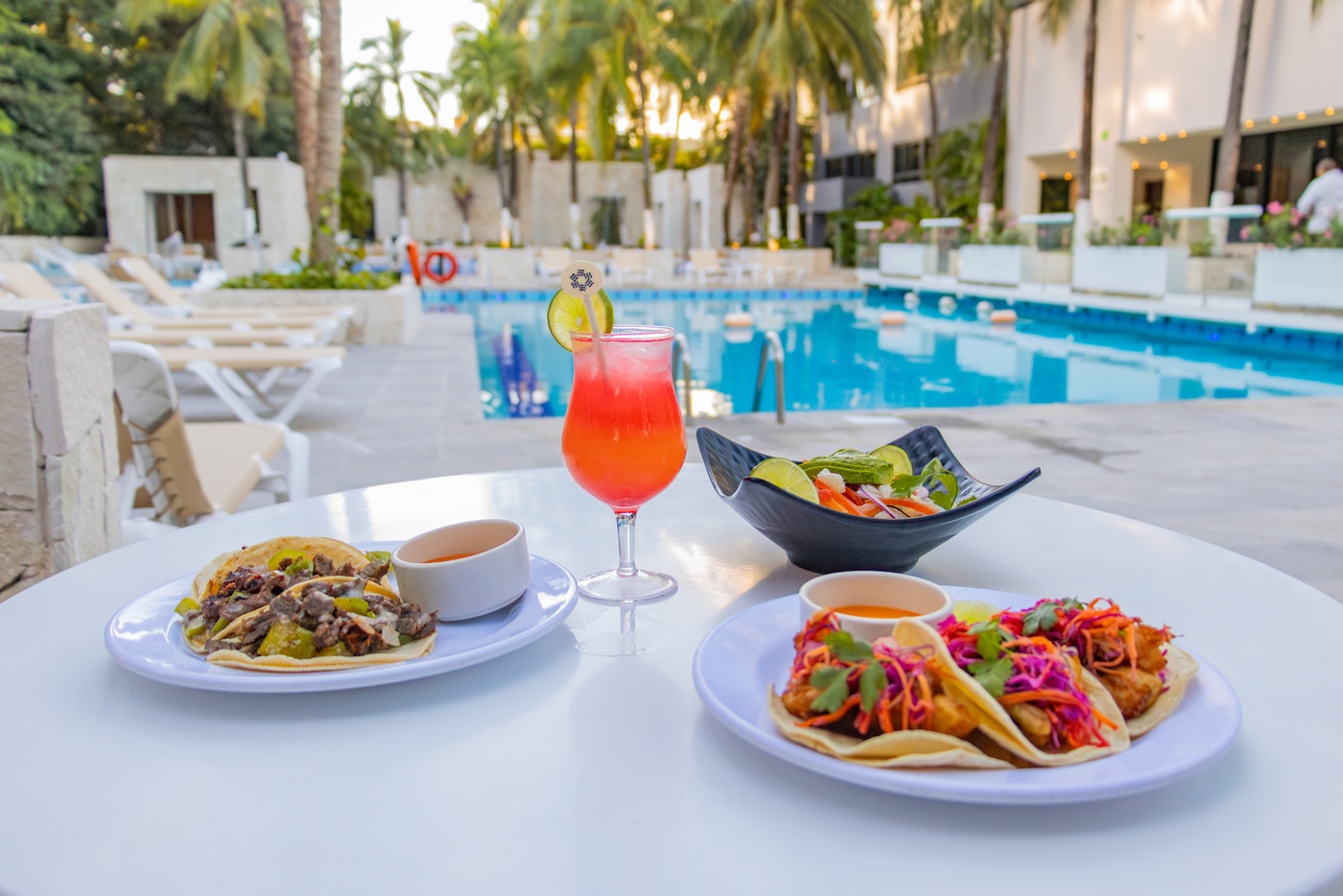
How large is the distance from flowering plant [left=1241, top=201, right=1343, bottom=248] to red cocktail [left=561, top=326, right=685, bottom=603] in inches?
452

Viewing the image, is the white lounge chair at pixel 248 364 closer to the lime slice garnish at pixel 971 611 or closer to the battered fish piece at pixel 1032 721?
the lime slice garnish at pixel 971 611

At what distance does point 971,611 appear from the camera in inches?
34.7

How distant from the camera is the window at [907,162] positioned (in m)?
27.1

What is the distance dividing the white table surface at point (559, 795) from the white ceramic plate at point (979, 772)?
0.03 meters

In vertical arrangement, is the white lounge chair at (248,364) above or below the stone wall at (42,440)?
below

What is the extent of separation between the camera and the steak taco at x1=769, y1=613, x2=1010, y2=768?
2.21 ft

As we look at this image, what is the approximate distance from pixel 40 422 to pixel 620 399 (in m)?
1.32

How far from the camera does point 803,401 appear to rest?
333 inches

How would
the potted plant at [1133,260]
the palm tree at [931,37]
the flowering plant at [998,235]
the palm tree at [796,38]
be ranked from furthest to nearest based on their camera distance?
the palm tree at [796,38], the palm tree at [931,37], the flowering plant at [998,235], the potted plant at [1133,260]

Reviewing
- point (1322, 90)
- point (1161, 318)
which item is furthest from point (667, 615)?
point (1322, 90)

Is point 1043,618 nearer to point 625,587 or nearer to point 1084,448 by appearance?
point 625,587

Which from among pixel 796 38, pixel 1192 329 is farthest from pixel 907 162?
pixel 1192 329

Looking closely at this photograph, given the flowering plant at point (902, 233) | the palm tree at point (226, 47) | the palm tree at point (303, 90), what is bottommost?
the flowering plant at point (902, 233)

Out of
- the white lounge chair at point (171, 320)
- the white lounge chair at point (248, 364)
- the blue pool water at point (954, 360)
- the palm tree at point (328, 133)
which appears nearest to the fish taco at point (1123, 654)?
the white lounge chair at point (248, 364)
